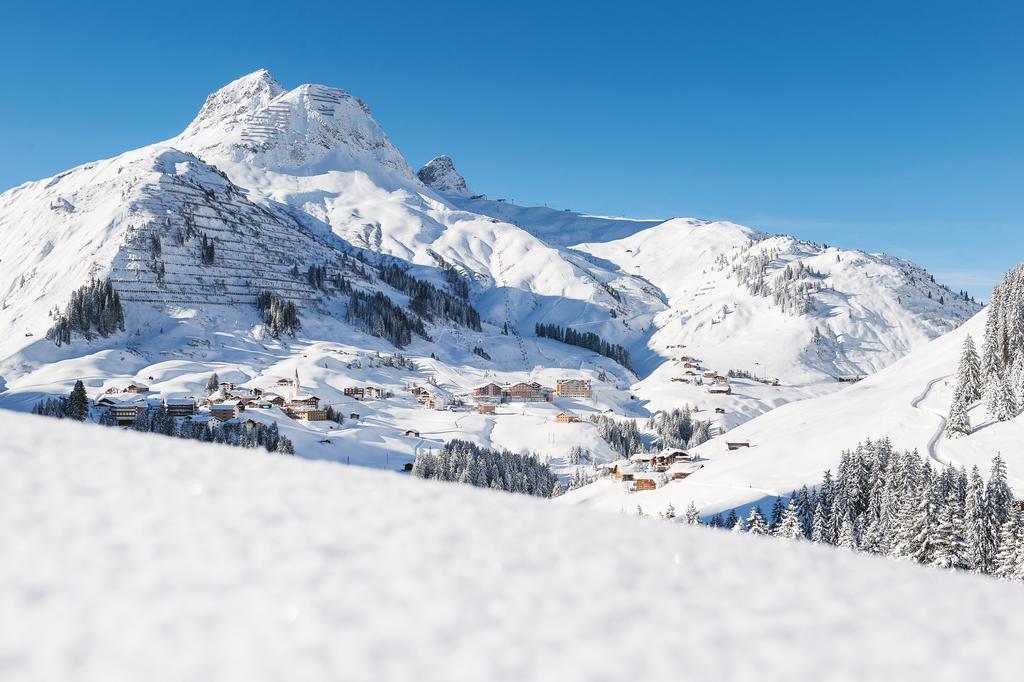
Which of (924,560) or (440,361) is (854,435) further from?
(440,361)

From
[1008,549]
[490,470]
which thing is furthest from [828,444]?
[490,470]

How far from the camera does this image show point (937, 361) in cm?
→ 8919

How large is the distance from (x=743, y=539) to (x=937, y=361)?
336 ft

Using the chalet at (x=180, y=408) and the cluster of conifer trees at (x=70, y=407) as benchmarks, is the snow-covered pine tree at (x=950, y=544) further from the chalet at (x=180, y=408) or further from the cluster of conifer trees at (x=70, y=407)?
the chalet at (x=180, y=408)

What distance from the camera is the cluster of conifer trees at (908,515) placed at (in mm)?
32594

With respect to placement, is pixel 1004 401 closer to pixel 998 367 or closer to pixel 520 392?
pixel 998 367

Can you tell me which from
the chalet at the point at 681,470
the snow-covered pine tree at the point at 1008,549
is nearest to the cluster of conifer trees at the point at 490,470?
the chalet at the point at 681,470

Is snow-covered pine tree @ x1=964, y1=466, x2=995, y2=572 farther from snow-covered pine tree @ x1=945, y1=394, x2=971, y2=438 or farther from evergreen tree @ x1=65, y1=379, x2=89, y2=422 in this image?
evergreen tree @ x1=65, y1=379, x2=89, y2=422

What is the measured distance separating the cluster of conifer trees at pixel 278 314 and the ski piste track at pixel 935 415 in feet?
471

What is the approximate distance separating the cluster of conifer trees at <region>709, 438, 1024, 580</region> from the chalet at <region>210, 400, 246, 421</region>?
254ft

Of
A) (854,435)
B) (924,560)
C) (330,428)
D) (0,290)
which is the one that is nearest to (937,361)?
(854,435)

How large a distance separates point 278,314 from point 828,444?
142145 mm

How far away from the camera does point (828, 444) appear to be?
62844mm

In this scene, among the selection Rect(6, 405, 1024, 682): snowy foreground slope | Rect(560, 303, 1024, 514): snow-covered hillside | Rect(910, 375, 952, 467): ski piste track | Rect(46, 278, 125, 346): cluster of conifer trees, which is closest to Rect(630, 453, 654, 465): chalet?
Rect(560, 303, 1024, 514): snow-covered hillside
